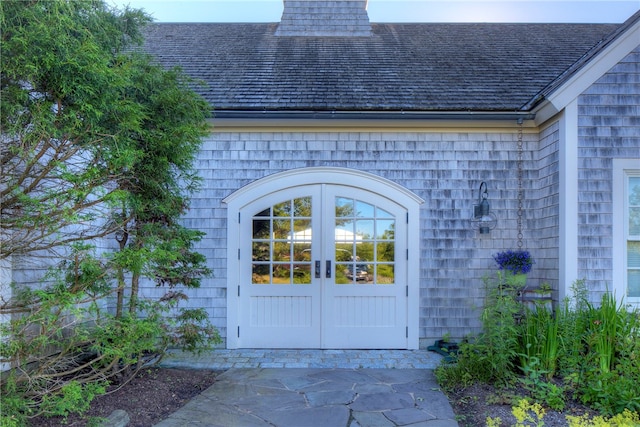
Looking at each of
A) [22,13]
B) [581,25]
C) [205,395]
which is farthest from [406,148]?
[581,25]

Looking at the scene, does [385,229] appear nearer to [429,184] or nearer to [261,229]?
[429,184]

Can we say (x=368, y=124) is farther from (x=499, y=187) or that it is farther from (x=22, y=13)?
(x=22, y=13)

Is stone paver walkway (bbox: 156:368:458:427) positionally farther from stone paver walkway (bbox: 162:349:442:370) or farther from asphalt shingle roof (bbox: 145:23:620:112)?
asphalt shingle roof (bbox: 145:23:620:112)

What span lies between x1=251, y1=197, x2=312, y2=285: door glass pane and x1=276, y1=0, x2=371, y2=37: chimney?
4372mm

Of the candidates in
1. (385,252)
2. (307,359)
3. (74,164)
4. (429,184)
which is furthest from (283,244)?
(74,164)

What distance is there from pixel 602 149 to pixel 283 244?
3960mm

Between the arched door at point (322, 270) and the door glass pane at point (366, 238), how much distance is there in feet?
0.04

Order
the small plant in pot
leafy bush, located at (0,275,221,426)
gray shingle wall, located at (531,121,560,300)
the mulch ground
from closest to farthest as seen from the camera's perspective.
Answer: leafy bush, located at (0,275,221,426), the mulch ground, gray shingle wall, located at (531,121,560,300), the small plant in pot

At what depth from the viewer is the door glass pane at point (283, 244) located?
504 centimetres

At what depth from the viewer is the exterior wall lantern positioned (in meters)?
4.71

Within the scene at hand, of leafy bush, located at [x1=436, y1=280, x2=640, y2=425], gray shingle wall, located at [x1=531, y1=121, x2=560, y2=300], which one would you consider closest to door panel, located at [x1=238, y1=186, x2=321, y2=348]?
leafy bush, located at [x1=436, y1=280, x2=640, y2=425]

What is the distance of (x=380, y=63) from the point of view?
6.39 m

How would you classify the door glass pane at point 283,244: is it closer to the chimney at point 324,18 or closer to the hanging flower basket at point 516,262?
the hanging flower basket at point 516,262

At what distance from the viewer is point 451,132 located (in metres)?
5.07
